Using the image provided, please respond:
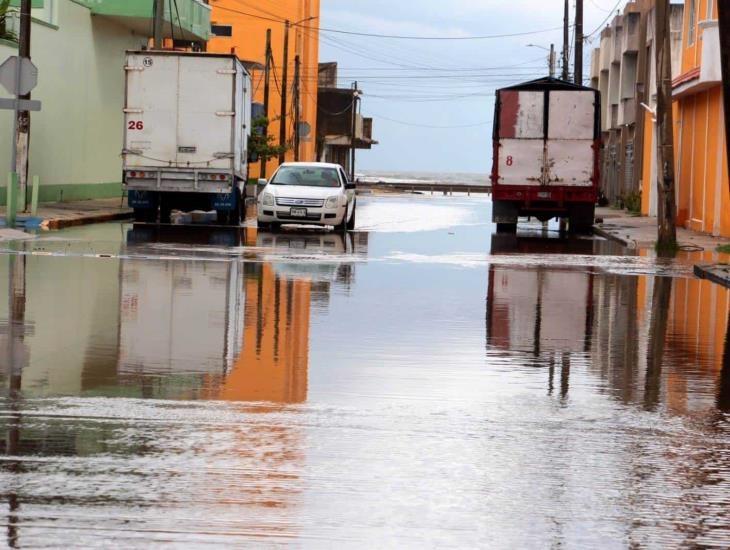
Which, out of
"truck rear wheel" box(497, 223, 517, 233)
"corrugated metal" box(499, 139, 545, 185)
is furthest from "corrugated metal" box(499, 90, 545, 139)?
"truck rear wheel" box(497, 223, 517, 233)

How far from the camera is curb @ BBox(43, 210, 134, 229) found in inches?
1216

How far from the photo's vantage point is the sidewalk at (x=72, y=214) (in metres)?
30.6

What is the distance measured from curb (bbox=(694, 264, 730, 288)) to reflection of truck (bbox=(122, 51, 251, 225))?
13608 millimetres

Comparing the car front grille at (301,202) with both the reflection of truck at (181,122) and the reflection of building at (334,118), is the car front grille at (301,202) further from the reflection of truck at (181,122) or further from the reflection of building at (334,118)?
the reflection of building at (334,118)

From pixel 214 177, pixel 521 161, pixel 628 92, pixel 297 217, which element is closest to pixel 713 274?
pixel 297 217

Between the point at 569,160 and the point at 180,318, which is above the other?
the point at 569,160

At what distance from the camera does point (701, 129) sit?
123ft

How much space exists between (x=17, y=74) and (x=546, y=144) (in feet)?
44.7

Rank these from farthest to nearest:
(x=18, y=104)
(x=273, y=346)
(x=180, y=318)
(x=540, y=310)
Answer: (x=18, y=104), (x=540, y=310), (x=180, y=318), (x=273, y=346)

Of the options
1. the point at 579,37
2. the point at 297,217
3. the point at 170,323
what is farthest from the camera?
the point at 579,37

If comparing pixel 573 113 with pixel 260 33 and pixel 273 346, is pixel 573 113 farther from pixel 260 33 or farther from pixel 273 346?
pixel 260 33

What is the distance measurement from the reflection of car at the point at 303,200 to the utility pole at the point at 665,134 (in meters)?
7.72

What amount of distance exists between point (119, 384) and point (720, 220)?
26.6 m

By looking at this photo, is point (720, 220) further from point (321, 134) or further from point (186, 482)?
point (321, 134)
